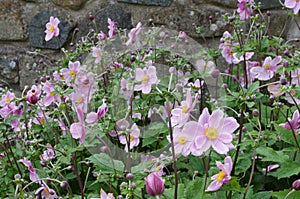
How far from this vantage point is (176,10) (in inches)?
87.5

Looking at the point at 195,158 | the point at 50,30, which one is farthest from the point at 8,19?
the point at 195,158

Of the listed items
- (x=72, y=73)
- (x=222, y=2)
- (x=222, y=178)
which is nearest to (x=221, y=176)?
(x=222, y=178)

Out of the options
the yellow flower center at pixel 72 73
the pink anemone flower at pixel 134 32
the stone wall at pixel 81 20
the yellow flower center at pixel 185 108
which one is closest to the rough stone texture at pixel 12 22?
the stone wall at pixel 81 20

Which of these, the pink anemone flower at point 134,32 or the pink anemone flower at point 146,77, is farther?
the pink anemone flower at point 134,32

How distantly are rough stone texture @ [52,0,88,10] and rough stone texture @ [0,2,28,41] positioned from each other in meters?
0.23

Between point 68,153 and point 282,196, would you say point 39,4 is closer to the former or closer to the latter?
point 68,153

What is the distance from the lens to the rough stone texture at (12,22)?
2.52m

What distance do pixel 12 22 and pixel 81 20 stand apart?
423 mm

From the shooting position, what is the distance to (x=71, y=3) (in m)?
2.39

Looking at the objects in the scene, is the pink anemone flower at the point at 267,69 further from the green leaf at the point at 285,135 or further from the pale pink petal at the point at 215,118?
the pale pink petal at the point at 215,118

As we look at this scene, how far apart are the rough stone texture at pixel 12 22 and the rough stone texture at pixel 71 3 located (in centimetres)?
23

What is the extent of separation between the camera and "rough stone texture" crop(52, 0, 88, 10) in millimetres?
2365

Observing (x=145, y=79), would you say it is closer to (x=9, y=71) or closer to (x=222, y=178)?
(x=222, y=178)

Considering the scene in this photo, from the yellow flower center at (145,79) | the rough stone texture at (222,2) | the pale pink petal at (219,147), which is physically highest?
the rough stone texture at (222,2)
